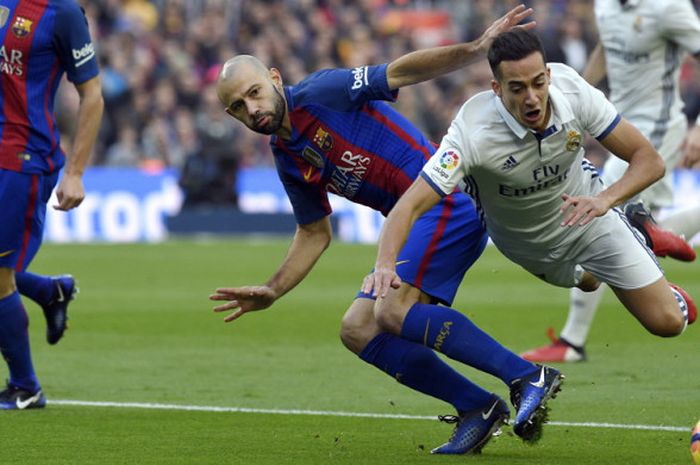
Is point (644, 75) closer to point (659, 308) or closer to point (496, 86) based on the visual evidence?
point (659, 308)

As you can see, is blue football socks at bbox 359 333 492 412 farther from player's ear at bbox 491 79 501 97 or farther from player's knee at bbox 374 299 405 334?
player's ear at bbox 491 79 501 97

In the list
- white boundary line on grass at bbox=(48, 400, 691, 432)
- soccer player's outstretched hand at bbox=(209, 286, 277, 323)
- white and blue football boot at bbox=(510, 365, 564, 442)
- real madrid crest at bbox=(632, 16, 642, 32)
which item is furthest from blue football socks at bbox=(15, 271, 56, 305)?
real madrid crest at bbox=(632, 16, 642, 32)

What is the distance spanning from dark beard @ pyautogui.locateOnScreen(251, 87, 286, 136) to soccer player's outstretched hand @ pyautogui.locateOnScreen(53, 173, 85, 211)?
149cm

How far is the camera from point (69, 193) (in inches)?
322

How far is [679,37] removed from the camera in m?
10.3

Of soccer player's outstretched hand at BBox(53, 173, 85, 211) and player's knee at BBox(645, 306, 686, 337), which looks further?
soccer player's outstretched hand at BBox(53, 173, 85, 211)

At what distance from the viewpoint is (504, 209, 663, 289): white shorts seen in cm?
738

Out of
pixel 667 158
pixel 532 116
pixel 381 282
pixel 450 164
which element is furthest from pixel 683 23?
pixel 381 282

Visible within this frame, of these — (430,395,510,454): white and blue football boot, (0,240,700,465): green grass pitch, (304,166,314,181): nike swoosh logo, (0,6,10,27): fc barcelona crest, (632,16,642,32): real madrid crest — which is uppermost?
(0,6,10,27): fc barcelona crest

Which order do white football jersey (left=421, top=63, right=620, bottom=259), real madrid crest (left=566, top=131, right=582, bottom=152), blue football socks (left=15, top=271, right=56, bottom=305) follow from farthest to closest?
1. blue football socks (left=15, top=271, right=56, bottom=305)
2. real madrid crest (left=566, top=131, right=582, bottom=152)
3. white football jersey (left=421, top=63, right=620, bottom=259)

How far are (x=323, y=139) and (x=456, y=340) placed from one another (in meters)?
1.14

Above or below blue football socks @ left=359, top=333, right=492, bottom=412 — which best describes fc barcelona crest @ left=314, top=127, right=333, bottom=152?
above

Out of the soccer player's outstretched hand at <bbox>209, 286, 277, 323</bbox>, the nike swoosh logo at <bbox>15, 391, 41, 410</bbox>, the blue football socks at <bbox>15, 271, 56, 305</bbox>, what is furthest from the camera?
the blue football socks at <bbox>15, 271, 56, 305</bbox>

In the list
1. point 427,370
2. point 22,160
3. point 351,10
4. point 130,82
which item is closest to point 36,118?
point 22,160
